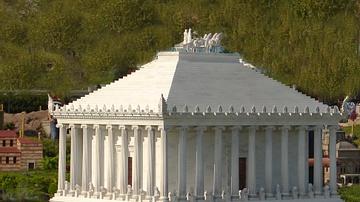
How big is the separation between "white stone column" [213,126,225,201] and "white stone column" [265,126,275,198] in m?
2.70

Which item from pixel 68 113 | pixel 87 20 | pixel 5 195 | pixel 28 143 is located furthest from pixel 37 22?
pixel 68 113

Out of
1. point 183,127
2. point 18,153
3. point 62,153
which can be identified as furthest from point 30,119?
point 183,127

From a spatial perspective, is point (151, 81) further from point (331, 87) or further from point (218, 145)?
point (331, 87)

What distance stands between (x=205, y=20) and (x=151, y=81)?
63.8 metres

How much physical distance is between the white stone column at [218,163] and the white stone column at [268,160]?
2.70m

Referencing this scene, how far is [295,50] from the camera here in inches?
6230

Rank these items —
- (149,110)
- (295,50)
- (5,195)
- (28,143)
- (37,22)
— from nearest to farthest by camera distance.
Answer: (149,110)
(5,195)
(28,143)
(295,50)
(37,22)

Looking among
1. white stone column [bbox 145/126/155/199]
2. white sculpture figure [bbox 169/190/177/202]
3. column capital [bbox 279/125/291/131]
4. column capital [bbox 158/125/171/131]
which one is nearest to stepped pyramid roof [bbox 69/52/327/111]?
column capital [bbox 279/125/291/131]

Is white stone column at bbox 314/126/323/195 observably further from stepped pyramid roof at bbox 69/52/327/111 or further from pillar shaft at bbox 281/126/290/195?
pillar shaft at bbox 281/126/290/195

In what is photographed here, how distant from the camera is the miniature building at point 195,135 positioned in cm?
9456

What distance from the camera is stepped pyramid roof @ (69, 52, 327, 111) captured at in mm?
96562

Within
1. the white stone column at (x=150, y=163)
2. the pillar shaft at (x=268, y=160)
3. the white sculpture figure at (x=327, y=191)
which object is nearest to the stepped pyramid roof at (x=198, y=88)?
the pillar shaft at (x=268, y=160)

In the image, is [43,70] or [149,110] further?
[43,70]

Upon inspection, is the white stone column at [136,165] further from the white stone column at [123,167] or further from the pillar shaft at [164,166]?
the pillar shaft at [164,166]
